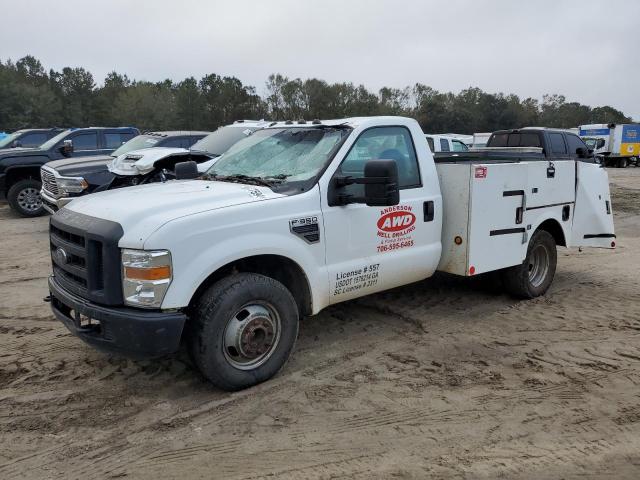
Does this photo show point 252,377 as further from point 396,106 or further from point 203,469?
point 396,106

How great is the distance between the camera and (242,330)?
149 inches

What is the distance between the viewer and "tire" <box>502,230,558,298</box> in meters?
5.91

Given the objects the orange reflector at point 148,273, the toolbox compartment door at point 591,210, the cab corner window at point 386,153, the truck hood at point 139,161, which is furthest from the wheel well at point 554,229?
the truck hood at point 139,161

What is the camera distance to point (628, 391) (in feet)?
13.0

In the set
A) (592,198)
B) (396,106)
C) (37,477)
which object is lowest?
(37,477)

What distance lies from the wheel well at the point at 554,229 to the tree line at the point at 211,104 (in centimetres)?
4480

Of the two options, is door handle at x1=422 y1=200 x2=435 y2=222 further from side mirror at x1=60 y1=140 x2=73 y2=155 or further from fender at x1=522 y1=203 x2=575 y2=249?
side mirror at x1=60 y1=140 x2=73 y2=155

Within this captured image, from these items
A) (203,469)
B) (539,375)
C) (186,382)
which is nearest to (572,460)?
(539,375)

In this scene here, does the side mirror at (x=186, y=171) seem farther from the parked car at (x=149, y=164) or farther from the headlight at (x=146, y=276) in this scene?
the parked car at (x=149, y=164)

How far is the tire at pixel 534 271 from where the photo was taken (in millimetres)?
5906

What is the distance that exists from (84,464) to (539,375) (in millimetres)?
3254

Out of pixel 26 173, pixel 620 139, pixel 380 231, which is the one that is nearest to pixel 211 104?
pixel 620 139

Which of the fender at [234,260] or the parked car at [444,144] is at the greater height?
the parked car at [444,144]

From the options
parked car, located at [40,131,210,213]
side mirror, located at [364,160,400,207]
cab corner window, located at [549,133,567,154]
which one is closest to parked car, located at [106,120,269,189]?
parked car, located at [40,131,210,213]
